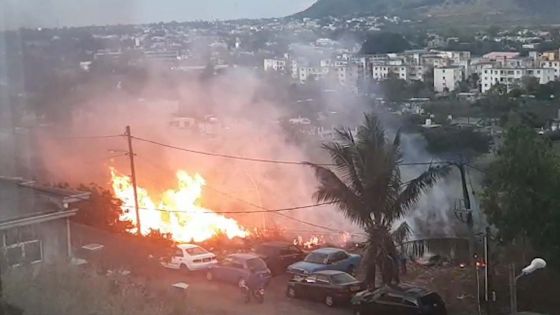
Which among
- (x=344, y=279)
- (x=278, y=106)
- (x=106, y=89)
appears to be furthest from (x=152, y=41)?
(x=344, y=279)

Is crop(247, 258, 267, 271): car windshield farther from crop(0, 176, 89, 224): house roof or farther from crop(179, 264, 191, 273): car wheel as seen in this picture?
crop(0, 176, 89, 224): house roof

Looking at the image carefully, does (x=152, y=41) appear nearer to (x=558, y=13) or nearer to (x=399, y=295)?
(x=399, y=295)

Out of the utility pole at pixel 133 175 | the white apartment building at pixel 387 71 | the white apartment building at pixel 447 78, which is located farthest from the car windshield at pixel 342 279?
the white apartment building at pixel 387 71

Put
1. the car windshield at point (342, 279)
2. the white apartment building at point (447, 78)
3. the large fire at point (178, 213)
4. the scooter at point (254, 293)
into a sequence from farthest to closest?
the white apartment building at point (447, 78)
the large fire at point (178, 213)
the car windshield at point (342, 279)
the scooter at point (254, 293)

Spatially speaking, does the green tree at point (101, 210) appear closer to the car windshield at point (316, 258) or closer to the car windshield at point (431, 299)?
the car windshield at point (316, 258)

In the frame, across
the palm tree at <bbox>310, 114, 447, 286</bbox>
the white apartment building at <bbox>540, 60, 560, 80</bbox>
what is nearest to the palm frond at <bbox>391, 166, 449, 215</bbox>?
the palm tree at <bbox>310, 114, 447, 286</bbox>

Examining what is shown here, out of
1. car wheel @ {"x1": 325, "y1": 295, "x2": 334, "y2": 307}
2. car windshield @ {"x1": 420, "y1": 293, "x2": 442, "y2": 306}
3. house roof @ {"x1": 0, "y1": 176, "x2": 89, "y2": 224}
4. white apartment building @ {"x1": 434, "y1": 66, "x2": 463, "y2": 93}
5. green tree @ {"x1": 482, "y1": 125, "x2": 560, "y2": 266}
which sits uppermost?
white apartment building @ {"x1": 434, "y1": 66, "x2": 463, "y2": 93}

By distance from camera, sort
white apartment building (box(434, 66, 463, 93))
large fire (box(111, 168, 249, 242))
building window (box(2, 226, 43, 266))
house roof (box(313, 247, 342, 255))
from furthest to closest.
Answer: white apartment building (box(434, 66, 463, 93)) < large fire (box(111, 168, 249, 242)) < house roof (box(313, 247, 342, 255)) < building window (box(2, 226, 43, 266))
